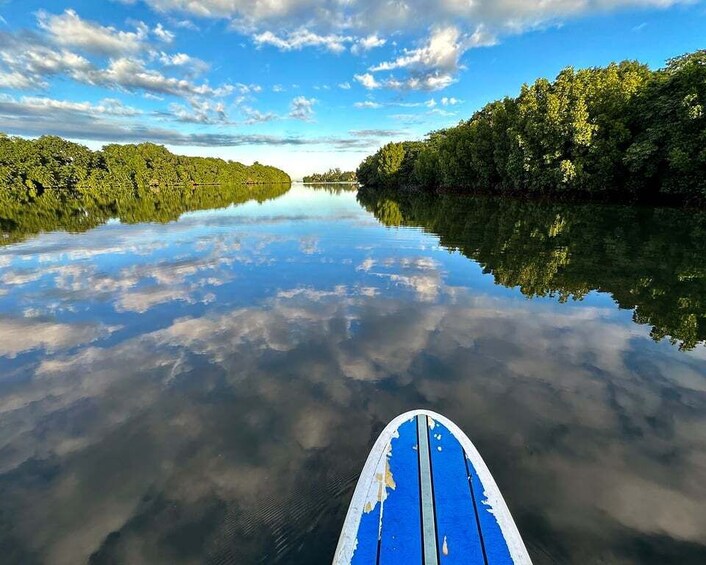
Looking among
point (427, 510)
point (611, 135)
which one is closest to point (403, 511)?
point (427, 510)

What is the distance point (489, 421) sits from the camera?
15.9 feet

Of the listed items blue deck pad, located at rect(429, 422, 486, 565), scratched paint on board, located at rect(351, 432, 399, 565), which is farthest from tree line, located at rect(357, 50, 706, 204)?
scratched paint on board, located at rect(351, 432, 399, 565)

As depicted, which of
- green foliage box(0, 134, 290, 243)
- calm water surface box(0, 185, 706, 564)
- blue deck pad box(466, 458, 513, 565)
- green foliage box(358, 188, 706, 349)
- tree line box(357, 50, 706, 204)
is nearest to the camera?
blue deck pad box(466, 458, 513, 565)

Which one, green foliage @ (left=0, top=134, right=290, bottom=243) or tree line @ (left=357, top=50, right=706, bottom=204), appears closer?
tree line @ (left=357, top=50, right=706, bottom=204)

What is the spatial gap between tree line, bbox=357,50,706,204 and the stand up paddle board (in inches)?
1224

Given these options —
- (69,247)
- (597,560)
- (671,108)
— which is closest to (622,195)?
(671,108)

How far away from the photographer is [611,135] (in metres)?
31.2

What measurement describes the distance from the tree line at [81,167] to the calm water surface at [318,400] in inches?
2960

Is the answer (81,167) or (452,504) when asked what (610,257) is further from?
(81,167)

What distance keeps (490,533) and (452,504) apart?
350 mm

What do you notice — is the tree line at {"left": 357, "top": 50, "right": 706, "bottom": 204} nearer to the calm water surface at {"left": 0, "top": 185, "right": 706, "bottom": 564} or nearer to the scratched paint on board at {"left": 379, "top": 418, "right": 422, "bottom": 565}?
the calm water surface at {"left": 0, "top": 185, "right": 706, "bottom": 564}

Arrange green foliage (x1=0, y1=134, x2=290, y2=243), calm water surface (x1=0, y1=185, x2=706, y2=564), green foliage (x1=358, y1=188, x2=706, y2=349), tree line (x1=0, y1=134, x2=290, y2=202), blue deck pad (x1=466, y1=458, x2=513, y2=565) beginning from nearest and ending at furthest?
blue deck pad (x1=466, y1=458, x2=513, y2=565) < calm water surface (x1=0, y1=185, x2=706, y2=564) < green foliage (x1=358, y1=188, x2=706, y2=349) < green foliage (x1=0, y1=134, x2=290, y2=243) < tree line (x1=0, y1=134, x2=290, y2=202)

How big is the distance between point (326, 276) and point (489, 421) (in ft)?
26.4

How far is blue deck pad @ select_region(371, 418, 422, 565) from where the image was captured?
2723mm
